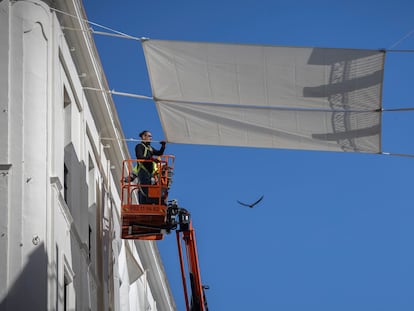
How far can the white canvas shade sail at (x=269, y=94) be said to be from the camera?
3181 centimetres

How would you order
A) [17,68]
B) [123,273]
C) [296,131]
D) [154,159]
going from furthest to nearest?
[123,273], [154,159], [296,131], [17,68]

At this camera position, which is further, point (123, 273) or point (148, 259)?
point (148, 259)

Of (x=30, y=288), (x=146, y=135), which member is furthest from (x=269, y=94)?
(x=30, y=288)

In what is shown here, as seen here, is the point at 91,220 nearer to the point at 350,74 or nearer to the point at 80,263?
the point at 80,263

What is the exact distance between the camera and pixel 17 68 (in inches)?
1224

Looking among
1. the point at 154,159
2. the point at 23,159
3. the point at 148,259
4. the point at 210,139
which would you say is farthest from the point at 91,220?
the point at 148,259

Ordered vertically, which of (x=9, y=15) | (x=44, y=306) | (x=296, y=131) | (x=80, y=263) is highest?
(x=9, y=15)

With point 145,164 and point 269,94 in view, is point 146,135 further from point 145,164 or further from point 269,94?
point 269,94

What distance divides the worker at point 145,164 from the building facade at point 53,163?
1550 mm

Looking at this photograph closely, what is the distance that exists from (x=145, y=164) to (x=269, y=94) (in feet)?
17.6

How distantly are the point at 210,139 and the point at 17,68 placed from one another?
5.72 metres

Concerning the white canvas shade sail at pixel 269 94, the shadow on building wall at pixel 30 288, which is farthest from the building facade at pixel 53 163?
the white canvas shade sail at pixel 269 94

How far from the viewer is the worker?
3628 centimetres

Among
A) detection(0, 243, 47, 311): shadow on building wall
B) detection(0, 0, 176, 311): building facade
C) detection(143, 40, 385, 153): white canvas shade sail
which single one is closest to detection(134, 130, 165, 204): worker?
detection(0, 0, 176, 311): building facade
